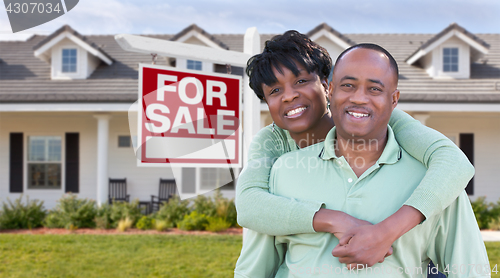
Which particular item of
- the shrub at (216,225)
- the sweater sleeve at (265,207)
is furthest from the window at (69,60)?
the sweater sleeve at (265,207)

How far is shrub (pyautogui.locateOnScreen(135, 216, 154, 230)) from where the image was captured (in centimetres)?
891

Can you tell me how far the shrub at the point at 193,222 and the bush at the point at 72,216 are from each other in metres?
2.18

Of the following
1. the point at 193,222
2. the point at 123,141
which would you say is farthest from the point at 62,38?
the point at 193,222

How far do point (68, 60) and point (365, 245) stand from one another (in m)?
11.8

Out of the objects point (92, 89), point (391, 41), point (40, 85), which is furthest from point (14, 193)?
point (391, 41)

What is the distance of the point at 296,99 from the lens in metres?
1.90

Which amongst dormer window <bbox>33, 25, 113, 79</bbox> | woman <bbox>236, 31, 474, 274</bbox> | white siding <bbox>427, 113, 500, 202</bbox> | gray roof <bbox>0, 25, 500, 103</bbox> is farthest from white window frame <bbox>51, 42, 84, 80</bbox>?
woman <bbox>236, 31, 474, 274</bbox>

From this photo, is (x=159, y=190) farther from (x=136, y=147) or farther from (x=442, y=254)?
(x=442, y=254)

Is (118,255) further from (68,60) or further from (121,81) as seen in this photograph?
(68,60)

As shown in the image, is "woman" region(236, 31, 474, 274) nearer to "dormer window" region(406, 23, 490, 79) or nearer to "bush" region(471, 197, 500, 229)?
"bush" region(471, 197, 500, 229)

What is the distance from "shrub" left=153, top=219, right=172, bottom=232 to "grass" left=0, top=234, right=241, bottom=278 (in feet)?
2.33

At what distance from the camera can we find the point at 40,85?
36.0 feet

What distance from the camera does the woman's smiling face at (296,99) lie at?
189cm

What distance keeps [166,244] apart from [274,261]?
601 centimetres
